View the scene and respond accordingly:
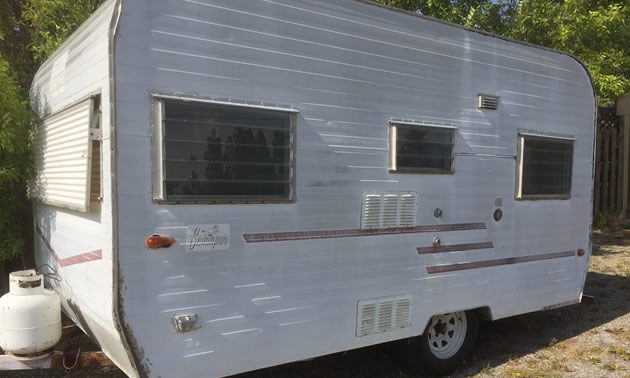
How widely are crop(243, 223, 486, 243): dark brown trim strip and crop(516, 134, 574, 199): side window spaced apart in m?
0.79

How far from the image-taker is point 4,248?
4.91 m

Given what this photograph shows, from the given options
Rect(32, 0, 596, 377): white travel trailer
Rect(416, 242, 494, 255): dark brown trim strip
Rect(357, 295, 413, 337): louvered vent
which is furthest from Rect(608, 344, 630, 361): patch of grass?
Rect(357, 295, 413, 337): louvered vent

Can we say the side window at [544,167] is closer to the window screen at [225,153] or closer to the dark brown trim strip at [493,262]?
the dark brown trim strip at [493,262]

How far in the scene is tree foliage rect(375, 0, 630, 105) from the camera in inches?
332

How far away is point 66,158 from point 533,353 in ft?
15.8

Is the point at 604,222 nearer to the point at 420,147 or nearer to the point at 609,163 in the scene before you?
the point at 609,163

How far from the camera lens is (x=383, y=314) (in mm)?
3951

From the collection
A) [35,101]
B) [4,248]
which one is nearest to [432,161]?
[35,101]

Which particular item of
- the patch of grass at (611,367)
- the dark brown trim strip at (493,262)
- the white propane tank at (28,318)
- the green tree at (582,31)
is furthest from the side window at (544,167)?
the white propane tank at (28,318)

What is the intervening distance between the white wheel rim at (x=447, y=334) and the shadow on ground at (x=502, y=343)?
0.76ft

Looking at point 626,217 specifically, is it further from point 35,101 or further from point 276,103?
point 35,101

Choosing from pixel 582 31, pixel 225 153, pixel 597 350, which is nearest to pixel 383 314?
pixel 225 153

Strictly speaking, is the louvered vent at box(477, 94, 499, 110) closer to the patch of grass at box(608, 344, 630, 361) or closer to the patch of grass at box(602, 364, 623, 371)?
the patch of grass at box(602, 364, 623, 371)

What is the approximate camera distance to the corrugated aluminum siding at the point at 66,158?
125 inches
